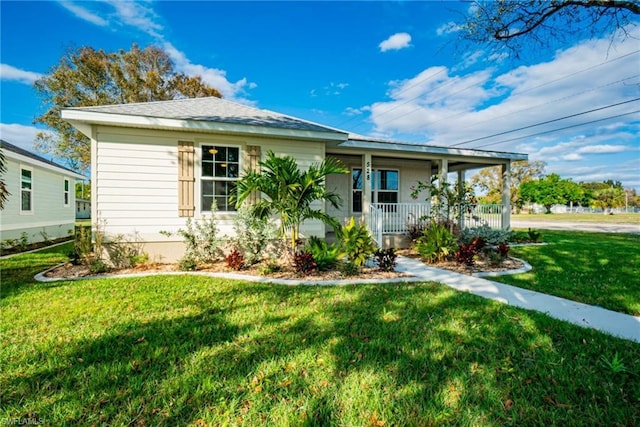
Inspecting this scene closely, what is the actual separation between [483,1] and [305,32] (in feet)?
24.1

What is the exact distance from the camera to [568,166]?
52.1 m

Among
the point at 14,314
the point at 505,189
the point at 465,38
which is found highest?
the point at 465,38

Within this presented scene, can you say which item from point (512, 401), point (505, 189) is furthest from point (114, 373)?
point (505, 189)

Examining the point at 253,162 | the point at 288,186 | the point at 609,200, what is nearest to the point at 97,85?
the point at 253,162

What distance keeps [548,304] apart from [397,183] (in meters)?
7.87

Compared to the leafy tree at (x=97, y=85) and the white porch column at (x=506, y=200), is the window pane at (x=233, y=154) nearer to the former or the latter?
the white porch column at (x=506, y=200)

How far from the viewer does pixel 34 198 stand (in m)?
11.2

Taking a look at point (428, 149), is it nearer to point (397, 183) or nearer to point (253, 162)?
point (397, 183)

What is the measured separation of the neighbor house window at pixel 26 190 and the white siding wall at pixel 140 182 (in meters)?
7.06

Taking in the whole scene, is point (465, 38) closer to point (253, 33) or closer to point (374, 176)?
point (374, 176)

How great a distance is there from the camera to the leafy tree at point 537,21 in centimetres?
610

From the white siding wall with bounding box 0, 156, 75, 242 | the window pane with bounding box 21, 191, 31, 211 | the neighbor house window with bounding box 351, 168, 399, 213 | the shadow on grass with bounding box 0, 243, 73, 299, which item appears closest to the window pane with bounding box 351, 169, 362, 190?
the neighbor house window with bounding box 351, 168, 399, 213

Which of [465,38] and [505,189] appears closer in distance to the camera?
[465,38]

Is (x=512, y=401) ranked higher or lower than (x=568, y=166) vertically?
lower
